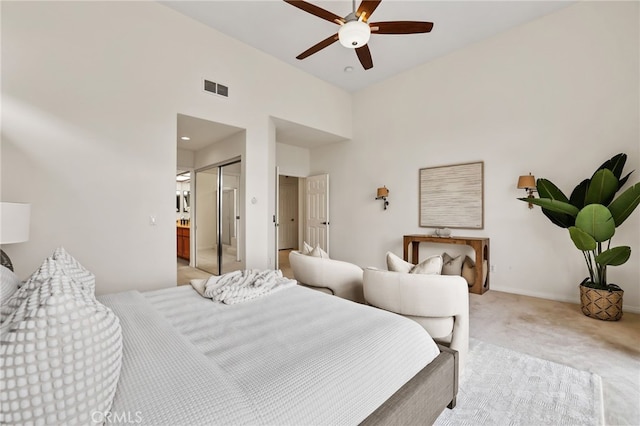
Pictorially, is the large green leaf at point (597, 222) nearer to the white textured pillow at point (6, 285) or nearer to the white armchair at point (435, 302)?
the white armchair at point (435, 302)

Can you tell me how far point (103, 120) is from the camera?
304cm

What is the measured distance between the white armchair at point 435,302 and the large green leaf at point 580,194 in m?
2.44

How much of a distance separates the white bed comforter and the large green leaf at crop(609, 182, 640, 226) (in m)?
2.93

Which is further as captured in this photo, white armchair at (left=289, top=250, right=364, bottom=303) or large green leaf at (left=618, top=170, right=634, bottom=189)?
large green leaf at (left=618, top=170, right=634, bottom=189)

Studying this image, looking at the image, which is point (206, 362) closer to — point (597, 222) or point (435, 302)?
point (435, 302)

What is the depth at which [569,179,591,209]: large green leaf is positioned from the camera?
331 centimetres

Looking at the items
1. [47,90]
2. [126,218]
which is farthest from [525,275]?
[47,90]

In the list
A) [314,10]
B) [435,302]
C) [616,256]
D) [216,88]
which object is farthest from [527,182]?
[216,88]

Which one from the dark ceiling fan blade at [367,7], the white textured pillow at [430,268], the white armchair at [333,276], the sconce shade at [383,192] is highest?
the dark ceiling fan blade at [367,7]

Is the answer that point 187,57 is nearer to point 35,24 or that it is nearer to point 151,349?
point 35,24

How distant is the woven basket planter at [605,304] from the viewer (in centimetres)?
294

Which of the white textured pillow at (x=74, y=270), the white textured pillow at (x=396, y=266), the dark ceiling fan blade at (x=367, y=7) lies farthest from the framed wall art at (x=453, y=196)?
the white textured pillow at (x=74, y=270)

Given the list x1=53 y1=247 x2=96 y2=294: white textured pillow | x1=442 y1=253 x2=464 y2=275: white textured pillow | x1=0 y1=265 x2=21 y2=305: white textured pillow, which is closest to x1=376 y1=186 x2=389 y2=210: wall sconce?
x1=442 y1=253 x2=464 y2=275: white textured pillow

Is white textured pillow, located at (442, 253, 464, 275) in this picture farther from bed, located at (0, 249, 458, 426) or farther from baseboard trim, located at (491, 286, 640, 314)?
bed, located at (0, 249, 458, 426)
